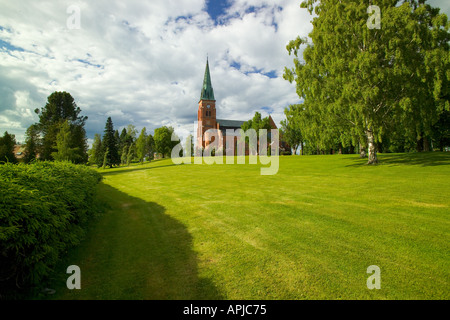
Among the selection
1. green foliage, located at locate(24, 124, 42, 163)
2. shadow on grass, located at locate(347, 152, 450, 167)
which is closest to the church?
green foliage, located at locate(24, 124, 42, 163)

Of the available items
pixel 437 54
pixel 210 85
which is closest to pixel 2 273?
pixel 437 54

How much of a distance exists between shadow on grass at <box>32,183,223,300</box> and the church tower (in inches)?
2857

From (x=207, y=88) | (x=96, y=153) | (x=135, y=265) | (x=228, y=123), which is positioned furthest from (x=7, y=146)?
(x=228, y=123)

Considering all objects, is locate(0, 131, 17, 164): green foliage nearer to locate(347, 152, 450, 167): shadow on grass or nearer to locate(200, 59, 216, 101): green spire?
locate(347, 152, 450, 167): shadow on grass

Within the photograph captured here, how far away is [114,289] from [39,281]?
1.16 metres

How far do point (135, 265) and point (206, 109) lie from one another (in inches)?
3108

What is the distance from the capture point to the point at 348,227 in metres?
6.22

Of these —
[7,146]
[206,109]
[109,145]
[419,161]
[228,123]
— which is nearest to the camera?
[419,161]

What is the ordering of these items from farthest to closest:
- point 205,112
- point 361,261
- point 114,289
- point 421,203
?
point 205,112 < point 421,203 < point 361,261 < point 114,289

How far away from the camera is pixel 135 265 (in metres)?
4.56

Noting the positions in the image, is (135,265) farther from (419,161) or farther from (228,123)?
(228,123)

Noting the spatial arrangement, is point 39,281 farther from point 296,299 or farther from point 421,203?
point 421,203

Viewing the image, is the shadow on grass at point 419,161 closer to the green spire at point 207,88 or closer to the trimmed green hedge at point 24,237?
the trimmed green hedge at point 24,237

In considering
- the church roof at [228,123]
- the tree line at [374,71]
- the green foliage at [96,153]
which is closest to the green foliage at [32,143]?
the green foliage at [96,153]
